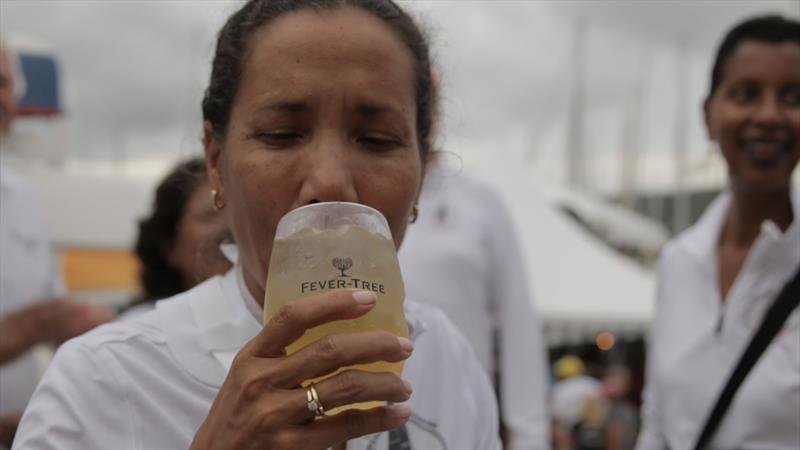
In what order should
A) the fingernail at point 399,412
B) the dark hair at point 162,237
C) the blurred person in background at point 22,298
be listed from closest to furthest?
the fingernail at point 399,412 < the blurred person in background at point 22,298 < the dark hair at point 162,237

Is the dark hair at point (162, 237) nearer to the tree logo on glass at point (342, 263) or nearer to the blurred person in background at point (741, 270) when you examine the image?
the blurred person in background at point (741, 270)

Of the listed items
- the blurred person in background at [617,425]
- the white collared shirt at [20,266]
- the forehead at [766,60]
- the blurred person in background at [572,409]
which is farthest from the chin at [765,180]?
the blurred person in background at [617,425]

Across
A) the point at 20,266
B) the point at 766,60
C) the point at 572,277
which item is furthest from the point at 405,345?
the point at 572,277

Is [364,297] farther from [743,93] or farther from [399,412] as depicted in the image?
[743,93]

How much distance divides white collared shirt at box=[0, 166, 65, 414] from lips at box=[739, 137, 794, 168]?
2.43m

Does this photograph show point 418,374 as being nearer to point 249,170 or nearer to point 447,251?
point 249,170

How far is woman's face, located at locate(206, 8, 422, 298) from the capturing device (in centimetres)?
125

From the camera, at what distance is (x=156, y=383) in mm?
1343

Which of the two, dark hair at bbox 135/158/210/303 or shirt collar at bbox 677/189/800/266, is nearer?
shirt collar at bbox 677/189/800/266

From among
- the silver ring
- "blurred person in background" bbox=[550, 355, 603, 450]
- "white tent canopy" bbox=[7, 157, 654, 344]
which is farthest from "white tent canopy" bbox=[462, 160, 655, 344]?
the silver ring

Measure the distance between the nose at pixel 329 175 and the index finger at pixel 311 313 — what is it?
259 mm

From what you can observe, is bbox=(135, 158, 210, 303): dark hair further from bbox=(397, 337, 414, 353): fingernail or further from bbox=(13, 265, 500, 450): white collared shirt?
bbox=(397, 337, 414, 353): fingernail

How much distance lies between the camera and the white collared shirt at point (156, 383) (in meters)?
1.28

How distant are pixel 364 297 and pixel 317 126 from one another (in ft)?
1.31
